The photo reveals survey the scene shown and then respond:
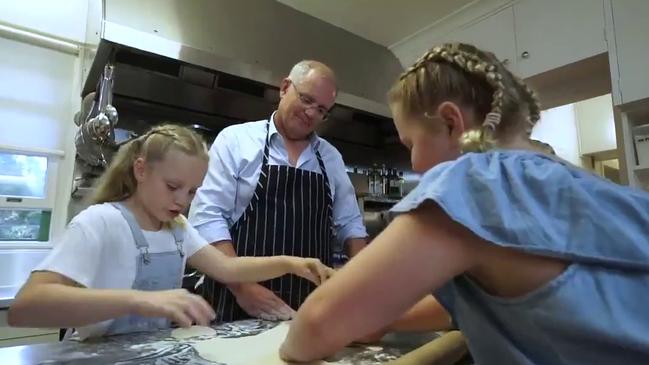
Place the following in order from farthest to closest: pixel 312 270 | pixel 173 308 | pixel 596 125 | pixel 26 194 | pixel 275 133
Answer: pixel 596 125 < pixel 26 194 < pixel 275 133 < pixel 312 270 < pixel 173 308

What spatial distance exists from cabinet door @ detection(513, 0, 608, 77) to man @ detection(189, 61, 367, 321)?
1.22m

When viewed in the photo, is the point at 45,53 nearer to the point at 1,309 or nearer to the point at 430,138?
the point at 1,309

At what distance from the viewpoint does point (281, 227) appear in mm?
1091

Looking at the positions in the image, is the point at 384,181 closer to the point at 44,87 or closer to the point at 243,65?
the point at 243,65

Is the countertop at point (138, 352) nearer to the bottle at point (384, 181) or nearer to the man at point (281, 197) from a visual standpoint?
the man at point (281, 197)

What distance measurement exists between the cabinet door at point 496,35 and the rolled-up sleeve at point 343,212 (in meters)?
1.18

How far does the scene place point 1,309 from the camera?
1.66 meters

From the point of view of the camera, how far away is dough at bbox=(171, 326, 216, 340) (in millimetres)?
640

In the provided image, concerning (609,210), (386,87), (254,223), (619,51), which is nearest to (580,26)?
(619,51)

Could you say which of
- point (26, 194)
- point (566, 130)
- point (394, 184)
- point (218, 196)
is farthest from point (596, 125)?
point (26, 194)

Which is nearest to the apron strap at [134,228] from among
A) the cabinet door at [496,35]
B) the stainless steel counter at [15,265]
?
the stainless steel counter at [15,265]

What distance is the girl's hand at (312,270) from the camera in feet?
2.68

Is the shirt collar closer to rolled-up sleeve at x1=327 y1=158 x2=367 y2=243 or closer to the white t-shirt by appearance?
rolled-up sleeve at x1=327 y1=158 x2=367 y2=243

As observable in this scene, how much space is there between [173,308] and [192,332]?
8 cm
